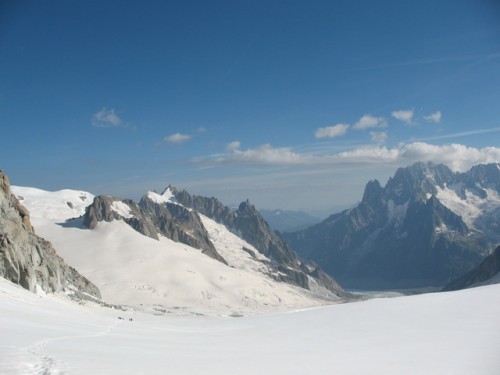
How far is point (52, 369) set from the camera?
17.6m

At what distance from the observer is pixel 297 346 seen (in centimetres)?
2728

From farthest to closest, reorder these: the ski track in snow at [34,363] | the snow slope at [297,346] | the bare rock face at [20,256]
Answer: the bare rock face at [20,256] → the snow slope at [297,346] → the ski track in snow at [34,363]

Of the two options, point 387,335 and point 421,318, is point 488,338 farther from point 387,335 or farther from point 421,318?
point 421,318

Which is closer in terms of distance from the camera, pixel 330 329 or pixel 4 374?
pixel 4 374

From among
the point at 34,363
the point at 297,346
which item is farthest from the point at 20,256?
the point at 34,363

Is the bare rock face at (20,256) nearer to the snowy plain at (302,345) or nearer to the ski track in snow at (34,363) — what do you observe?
the snowy plain at (302,345)

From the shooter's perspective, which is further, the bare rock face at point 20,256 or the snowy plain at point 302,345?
the bare rock face at point 20,256

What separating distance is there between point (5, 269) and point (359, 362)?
53185mm

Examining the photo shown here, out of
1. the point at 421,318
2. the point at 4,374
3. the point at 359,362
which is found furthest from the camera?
the point at 421,318

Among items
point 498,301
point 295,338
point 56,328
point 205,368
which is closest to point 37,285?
point 56,328

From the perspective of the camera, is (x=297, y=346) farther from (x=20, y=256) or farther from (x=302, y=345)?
(x=20, y=256)

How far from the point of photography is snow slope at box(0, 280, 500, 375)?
65.2 feet

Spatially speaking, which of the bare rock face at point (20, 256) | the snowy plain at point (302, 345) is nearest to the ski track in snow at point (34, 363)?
the snowy plain at point (302, 345)

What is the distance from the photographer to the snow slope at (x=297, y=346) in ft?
65.2
